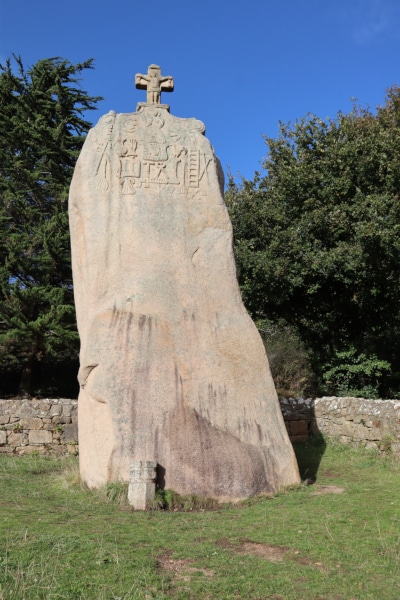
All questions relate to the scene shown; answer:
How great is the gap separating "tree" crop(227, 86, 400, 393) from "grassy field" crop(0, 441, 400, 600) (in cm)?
991

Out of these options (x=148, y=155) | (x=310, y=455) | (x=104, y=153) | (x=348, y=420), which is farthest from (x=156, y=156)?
(x=348, y=420)

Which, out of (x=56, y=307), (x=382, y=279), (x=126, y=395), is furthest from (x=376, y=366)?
(x=126, y=395)

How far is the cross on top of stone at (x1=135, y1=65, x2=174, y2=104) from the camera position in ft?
30.9

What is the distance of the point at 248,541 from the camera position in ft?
19.6

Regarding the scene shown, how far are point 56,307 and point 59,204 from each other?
451 cm

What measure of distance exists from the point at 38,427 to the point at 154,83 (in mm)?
8004

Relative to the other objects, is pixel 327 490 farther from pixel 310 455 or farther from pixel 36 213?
pixel 36 213

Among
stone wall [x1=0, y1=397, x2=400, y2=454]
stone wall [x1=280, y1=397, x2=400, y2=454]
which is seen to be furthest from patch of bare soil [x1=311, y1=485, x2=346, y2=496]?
stone wall [x1=0, y1=397, x2=400, y2=454]

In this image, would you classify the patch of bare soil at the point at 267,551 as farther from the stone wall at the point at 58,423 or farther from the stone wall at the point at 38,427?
the stone wall at the point at 38,427

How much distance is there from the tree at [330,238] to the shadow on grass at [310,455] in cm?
565

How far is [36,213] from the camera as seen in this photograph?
66.4 feet

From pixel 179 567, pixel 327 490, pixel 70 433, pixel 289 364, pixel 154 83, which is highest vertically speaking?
pixel 154 83

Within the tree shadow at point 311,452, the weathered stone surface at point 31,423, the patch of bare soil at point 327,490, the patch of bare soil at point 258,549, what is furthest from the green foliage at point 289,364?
the patch of bare soil at point 258,549

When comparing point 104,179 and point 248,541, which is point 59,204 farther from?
point 248,541
